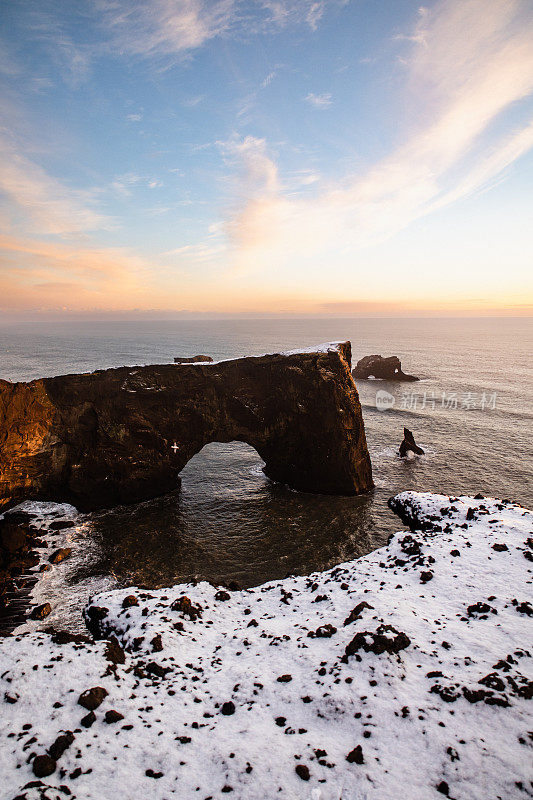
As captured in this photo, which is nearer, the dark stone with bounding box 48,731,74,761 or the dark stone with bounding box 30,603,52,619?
the dark stone with bounding box 48,731,74,761

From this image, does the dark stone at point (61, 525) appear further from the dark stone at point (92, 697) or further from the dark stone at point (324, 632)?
the dark stone at point (324, 632)

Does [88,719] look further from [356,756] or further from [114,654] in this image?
[356,756]

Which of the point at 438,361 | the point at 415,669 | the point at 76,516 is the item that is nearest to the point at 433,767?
the point at 415,669

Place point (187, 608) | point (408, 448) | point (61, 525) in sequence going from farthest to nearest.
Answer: point (408, 448) < point (61, 525) < point (187, 608)

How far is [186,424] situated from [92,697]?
1733cm

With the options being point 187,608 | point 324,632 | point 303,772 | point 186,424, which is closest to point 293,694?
point 303,772

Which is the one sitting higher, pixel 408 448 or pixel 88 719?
pixel 88 719

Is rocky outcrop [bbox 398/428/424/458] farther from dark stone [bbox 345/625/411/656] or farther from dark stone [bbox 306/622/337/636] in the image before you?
dark stone [bbox 345/625/411/656]

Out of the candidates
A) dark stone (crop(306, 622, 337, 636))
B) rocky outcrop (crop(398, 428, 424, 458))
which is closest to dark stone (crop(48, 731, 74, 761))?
dark stone (crop(306, 622, 337, 636))

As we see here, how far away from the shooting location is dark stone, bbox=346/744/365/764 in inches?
260

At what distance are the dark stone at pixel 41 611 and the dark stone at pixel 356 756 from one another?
12.9 metres

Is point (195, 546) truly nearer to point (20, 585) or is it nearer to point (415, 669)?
point (20, 585)

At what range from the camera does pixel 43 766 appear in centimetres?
620

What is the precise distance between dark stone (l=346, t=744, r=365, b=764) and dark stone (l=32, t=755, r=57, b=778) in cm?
527
